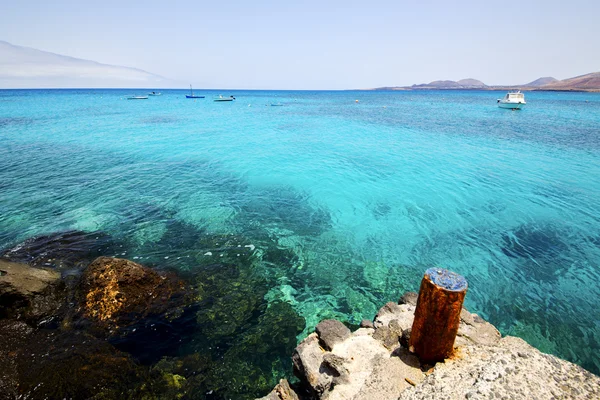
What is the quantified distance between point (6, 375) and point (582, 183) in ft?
89.9

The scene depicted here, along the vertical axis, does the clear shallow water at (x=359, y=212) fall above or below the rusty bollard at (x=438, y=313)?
below

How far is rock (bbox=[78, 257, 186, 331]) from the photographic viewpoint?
7.70 metres

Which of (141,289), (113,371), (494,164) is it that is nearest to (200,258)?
(141,289)

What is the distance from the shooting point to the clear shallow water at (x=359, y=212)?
923cm

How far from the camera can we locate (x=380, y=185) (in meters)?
18.9

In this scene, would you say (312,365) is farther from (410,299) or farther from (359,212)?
(359,212)

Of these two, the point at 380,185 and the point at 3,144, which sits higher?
the point at 3,144

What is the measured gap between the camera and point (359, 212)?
1513 centimetres

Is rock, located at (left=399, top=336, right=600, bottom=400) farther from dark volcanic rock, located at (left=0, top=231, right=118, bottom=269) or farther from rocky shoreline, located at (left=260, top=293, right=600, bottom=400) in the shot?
dark volcanic rock, located at (left=0, top=231, right=118, bottom=269)

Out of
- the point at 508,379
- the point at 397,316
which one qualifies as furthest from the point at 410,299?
the point at 508,379

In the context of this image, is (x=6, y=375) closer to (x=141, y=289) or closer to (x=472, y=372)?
(x=141, y=289)

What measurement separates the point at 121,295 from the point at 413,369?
7.63 metres

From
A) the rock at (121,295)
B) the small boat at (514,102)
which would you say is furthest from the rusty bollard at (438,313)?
the small boat at (514,102)

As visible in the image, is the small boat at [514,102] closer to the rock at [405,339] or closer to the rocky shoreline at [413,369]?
the rocky shoreline at [413,369]
